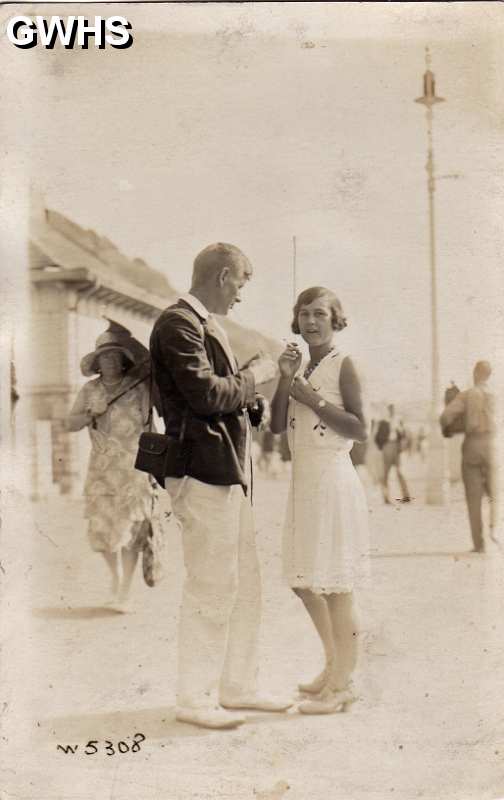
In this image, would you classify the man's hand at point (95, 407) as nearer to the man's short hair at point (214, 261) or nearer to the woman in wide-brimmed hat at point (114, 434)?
the woman in wide-brimmed hat at point (114, 434)

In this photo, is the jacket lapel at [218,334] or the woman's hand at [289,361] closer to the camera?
the jacket lapel at [218,334]

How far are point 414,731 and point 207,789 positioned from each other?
2.98 feet

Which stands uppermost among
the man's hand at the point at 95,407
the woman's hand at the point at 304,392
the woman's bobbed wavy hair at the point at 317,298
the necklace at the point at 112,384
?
the woman's bobbed wavy hair at the point at 317,298

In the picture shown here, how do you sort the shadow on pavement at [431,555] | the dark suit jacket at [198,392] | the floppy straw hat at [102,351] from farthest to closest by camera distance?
the shadow on pavement at [431,555]
the floppy straw hat at [102,351]
the dark suit jacket at [198,392]

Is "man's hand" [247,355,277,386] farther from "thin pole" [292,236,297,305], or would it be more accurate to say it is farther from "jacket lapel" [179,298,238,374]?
"thin pole" [292,236,297,305]

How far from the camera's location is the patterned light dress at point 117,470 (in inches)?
170

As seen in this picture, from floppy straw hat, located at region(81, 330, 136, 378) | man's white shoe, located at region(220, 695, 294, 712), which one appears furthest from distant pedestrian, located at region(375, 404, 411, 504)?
floppy straw hat, located at region(81, 330, 136, 378)

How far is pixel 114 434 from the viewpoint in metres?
4.32

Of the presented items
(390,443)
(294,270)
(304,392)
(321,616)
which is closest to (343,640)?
(321,616)

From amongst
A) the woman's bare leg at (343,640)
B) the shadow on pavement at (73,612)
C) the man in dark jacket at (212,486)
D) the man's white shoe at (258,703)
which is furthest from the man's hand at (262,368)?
the man's white shoe at (258,703)

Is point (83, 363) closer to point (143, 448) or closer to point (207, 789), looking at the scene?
point (143, 448)

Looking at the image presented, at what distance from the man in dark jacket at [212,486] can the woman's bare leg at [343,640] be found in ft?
0.86

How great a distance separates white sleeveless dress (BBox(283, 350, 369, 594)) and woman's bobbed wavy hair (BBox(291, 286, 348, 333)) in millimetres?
142

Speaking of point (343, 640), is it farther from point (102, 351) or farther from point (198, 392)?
point (102, 351)
